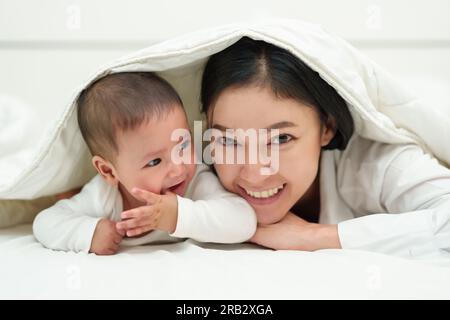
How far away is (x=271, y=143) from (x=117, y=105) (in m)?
0.28

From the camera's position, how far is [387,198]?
1.01 m

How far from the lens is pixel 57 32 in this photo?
73.1 inches

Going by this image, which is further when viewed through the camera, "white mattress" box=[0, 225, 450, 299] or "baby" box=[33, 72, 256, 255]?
"baby" box=[33, 72, 256, 255]

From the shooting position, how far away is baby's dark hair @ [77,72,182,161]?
2.92 ft

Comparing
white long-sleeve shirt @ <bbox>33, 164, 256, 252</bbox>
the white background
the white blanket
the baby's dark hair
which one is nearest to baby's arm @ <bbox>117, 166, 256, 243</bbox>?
white long-sleeve shirt @ <bbox>33, 164, 256, 252</bbox>

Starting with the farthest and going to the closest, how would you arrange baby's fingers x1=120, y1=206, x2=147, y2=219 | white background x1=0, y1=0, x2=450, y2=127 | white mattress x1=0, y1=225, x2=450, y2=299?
white background x1=0, y1=0, x2=450, y2=127 → baby's fingers x1=120, y1=206, x2=147, y2=219 → white mattress x1=0, y1=225, x2=450, y2=299

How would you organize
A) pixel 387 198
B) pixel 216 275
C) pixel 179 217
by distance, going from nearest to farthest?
pixel 216 275 → pixel 179 217 → pixel 387 198

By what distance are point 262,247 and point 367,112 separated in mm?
318

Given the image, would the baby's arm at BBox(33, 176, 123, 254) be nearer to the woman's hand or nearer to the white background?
the woman's hand

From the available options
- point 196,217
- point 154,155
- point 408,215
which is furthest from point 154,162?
point 408,215

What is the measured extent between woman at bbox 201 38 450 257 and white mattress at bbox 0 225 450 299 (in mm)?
60

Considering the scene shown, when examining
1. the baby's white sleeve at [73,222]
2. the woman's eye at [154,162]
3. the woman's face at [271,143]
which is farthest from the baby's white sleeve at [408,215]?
the baby's white sleeve at [73,222]

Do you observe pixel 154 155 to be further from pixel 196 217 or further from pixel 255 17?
pixel 255 17
